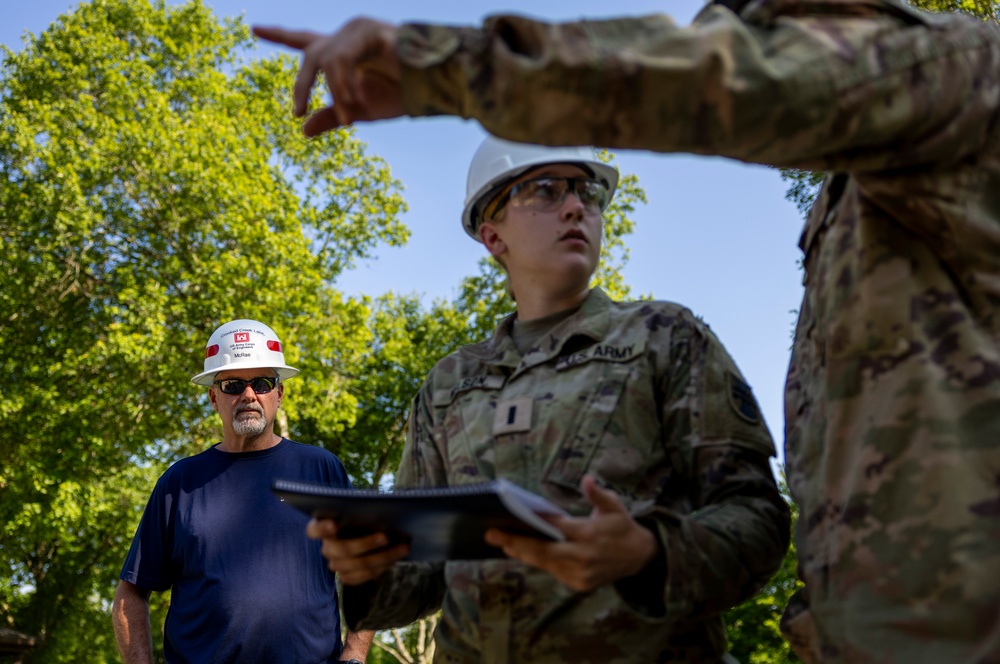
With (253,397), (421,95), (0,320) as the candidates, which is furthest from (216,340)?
(0,320)

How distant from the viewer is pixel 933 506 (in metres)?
1.71

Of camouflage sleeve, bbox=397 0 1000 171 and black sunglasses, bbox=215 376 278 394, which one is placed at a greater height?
black sunglasses, bbox=215 376 278 394

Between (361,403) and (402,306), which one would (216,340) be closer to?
(361,403)

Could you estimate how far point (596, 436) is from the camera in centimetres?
249

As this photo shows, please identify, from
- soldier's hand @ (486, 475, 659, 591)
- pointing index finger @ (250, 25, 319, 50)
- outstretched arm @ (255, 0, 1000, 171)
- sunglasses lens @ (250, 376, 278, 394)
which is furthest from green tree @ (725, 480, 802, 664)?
pointing index finger @ (250, 25, 319, 50)

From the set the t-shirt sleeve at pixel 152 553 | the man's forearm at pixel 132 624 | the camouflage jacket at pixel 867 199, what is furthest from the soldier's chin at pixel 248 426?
the camouflage jacket at pixel 867 199

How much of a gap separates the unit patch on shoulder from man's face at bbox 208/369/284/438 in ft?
11.5

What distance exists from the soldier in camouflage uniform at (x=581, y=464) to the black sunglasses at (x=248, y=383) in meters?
2.91

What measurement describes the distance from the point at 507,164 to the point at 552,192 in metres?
0.17

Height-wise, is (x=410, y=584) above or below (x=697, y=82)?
below

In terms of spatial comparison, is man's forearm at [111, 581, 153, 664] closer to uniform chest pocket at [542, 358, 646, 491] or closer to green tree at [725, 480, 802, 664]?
uniform chest pocket at [542, 358, 646, 491]

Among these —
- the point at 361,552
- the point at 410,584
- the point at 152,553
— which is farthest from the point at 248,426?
the point at 361,552

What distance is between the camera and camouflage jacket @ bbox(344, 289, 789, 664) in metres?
2.21

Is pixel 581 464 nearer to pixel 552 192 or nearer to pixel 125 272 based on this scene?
pixel 552 192
